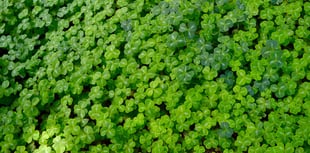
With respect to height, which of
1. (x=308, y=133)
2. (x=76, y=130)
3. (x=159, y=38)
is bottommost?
(x=76, y=130)

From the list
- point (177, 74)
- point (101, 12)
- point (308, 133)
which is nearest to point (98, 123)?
point (177, 74)

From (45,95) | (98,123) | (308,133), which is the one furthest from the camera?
(45,95)

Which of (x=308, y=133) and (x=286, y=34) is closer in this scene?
(x=308, y=133)

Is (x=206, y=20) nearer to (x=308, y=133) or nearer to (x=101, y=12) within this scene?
(x=101, y=12)

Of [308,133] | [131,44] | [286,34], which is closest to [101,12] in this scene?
[131,44]

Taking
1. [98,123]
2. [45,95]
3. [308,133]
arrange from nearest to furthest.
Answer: [308,133]
[98,123]
[45,95]

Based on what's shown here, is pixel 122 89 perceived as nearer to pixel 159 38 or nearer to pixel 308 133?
pixel 159 38

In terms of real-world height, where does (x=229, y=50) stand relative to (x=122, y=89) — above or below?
above
